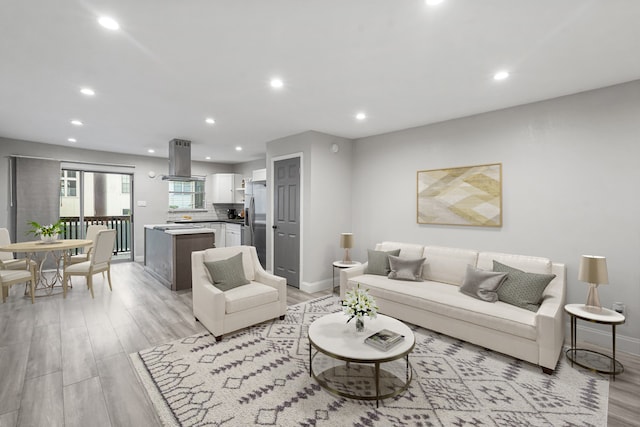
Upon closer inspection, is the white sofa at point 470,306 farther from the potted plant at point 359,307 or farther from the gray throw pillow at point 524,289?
the potted plant at point 359,307

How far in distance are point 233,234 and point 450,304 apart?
586cm

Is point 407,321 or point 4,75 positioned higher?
point 4,75

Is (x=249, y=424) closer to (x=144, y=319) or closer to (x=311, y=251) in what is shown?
(x=144, y=319)

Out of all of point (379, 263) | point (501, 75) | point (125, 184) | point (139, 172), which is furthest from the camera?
point (125, 184)

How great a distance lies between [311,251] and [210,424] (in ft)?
9.99

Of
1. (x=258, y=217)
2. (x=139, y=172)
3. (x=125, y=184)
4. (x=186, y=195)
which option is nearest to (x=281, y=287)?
(x=258, y=217)

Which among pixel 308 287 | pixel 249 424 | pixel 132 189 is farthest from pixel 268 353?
pixel 132 189

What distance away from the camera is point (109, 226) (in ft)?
23.9

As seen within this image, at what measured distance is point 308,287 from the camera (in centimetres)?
481

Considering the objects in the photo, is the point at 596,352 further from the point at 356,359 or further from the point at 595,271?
the point at 356,359

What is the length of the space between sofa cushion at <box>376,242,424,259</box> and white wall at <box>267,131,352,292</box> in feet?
3.18

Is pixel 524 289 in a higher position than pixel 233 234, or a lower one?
lower

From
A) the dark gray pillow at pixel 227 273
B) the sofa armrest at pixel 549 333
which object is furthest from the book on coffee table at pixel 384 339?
the dark gray pillow at pixel 227 273

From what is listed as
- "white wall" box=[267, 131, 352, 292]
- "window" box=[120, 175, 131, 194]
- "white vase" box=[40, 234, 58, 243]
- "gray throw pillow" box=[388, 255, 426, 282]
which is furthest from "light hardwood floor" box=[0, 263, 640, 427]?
"window" box=[120, 175, 131, 194]
